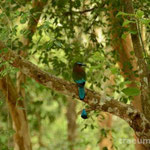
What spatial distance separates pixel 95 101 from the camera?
114 inches

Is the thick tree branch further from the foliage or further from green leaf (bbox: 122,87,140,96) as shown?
green leaf (bbox: 122,87,140,96)

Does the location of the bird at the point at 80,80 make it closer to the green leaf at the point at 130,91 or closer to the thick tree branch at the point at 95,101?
the thick tree branch at the point at 95,101

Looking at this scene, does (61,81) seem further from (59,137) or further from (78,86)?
(59,137)

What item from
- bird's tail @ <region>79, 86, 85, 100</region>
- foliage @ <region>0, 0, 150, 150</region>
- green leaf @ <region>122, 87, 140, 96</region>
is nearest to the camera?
green leaf @ <region>122, 87, 140, 96</region>

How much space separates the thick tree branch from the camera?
284cm

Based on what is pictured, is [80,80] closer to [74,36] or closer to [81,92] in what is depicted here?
[81,92]

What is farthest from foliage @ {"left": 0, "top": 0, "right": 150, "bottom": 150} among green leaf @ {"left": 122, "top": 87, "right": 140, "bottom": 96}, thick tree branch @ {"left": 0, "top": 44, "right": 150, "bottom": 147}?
thick tree branch @ {"left": 0, "top": 44, "right": 150, "bottom": 147}

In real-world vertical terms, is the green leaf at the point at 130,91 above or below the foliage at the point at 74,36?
below

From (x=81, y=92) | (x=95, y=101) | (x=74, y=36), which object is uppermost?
(x=74, y=36)

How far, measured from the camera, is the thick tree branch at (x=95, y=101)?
2.84 metres

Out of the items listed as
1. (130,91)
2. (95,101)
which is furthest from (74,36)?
(130,91)

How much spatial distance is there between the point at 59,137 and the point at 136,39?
10.2 metres

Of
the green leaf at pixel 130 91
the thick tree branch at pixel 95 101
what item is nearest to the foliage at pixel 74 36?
the green leaf at pixel 130 91

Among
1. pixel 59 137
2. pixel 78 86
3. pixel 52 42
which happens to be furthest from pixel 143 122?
pixel 59 137
